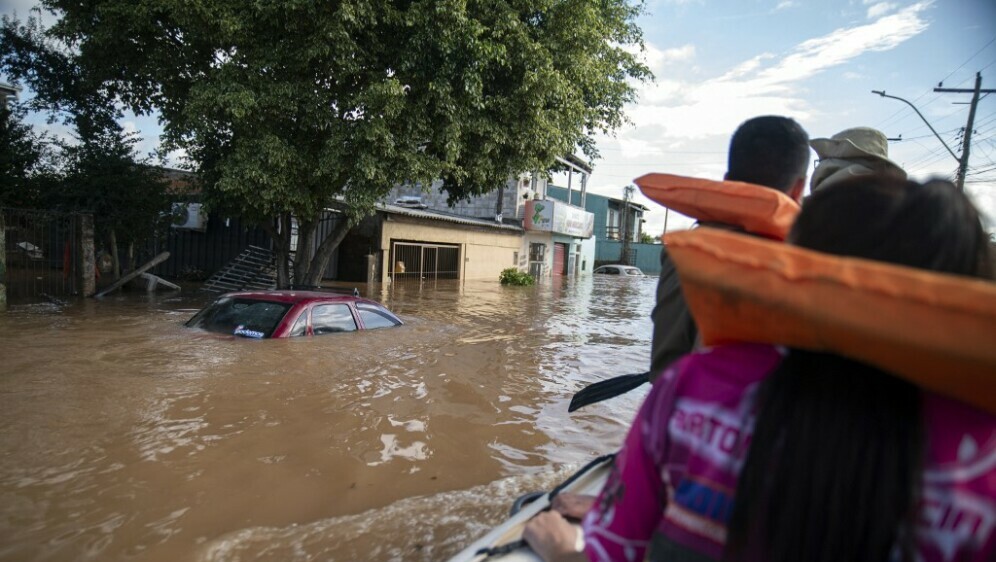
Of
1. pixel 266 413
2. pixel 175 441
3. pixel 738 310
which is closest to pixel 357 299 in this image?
pixel 266 413

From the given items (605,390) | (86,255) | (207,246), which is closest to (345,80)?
(86,255)

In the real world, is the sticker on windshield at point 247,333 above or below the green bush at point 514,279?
above

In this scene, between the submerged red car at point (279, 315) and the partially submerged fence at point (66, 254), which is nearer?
the submerged red car at point (279, 315)

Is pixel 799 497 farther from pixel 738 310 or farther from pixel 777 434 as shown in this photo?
pixel 738 310

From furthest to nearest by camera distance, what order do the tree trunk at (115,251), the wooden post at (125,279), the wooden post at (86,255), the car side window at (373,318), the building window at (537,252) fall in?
1. the building window at (537,252)
2. the tree trunk at (115,251)
3. the wooden post at (125,279)
4. the wooden post at (86,255)
5. the car side window at (373,318)

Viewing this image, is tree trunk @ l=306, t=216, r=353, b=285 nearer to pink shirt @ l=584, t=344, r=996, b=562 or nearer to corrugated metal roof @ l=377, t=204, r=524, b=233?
corrugated metal roof @ l=377, t=204, r=524, b=233

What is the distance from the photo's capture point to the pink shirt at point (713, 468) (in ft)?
2.72

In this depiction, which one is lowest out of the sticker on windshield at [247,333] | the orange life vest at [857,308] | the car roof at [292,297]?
the sticker on windshield at [247,333]

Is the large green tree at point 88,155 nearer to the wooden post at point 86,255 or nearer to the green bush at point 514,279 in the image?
the wooden post at point 86,255

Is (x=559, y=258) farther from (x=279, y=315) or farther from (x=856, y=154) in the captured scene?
(x=856, y=154)

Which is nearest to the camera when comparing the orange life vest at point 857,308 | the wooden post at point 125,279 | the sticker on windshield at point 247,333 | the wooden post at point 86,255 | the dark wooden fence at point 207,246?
the orange life vest at point 857,308

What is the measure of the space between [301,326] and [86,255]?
795cm

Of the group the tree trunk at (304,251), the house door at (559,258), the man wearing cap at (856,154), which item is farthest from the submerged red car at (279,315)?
the house door at (559,258)

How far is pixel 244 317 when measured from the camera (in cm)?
671
